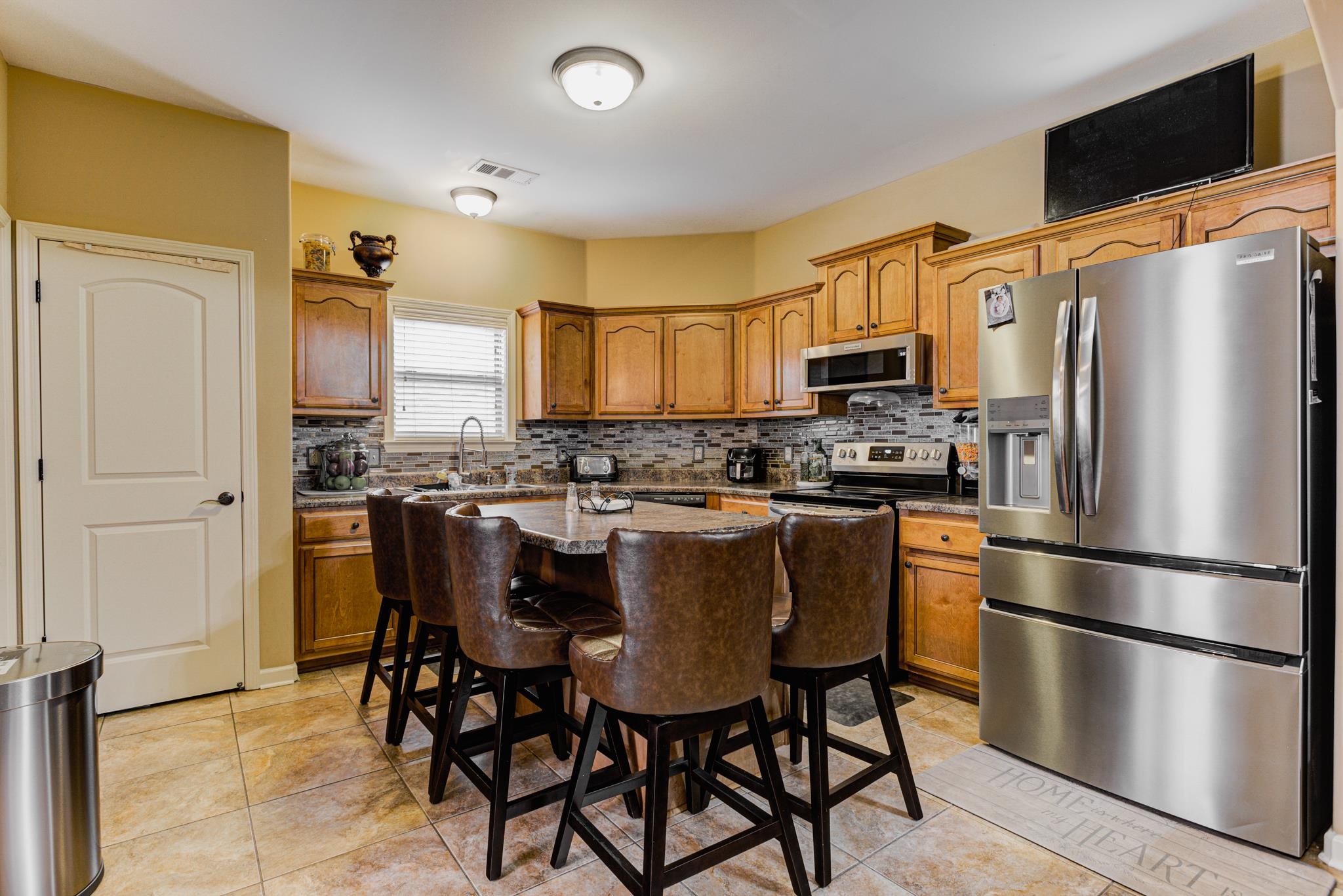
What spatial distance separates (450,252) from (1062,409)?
4095 mm

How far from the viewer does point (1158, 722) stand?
2.16 metres

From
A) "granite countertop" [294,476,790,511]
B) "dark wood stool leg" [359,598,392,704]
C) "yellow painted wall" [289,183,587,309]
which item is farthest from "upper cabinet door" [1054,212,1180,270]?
"yellow painted wall" [289,183,587,309]

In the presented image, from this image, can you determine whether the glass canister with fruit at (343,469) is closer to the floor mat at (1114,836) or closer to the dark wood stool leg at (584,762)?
the dark wood stool leg at (584,762)

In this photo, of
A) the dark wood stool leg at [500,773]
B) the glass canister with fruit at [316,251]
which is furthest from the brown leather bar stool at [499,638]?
the glass canister with fruit at [316,251]

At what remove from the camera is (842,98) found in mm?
3217

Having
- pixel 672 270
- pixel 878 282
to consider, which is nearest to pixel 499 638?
pixel 878 282

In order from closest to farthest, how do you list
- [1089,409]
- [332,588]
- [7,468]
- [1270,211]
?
[1089,409] < [1270,211] < [7,468] < [332,588]

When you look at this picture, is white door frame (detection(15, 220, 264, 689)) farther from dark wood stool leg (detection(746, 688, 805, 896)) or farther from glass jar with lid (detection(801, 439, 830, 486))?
glass jar with lid (detection(801, 439, 830, 486))

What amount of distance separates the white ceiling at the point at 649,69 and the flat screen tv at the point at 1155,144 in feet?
0.54

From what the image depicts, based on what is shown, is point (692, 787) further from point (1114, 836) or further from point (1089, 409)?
point (1089, 409)

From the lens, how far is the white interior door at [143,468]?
9.78 ft

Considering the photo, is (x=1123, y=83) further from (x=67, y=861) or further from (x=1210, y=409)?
(x=67, y=861)

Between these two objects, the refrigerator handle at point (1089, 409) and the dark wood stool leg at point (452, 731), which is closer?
the dark wood stool leg at point (452, 731)

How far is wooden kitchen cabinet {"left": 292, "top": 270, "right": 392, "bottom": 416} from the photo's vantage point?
12.6ft
